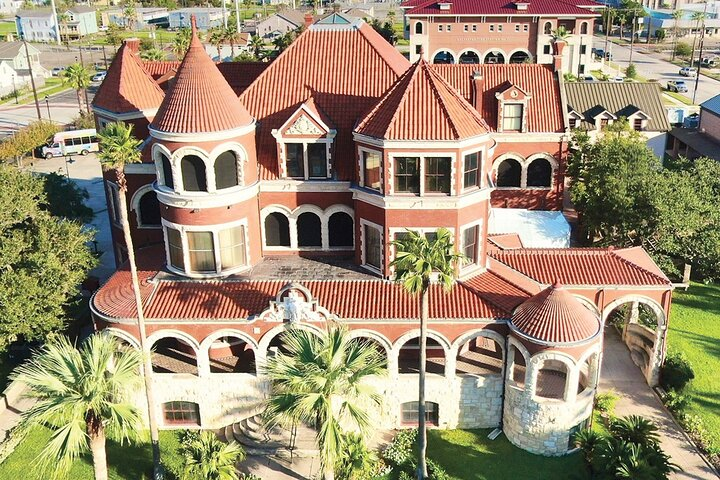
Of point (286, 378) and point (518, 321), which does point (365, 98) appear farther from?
point (286, 378)

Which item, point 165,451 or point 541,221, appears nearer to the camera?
point 165,451

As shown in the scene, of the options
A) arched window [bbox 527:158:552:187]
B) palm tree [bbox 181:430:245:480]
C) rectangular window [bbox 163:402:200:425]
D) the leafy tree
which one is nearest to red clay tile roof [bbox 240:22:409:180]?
the leafy tree

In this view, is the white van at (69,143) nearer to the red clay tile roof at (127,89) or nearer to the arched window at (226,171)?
the red clay tile roof at (127,89)

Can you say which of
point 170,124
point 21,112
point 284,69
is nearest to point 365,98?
point 284,69

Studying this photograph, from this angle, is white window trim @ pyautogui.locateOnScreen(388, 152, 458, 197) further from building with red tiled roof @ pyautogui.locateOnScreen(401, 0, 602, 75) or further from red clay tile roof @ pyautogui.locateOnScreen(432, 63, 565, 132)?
building with red tiled roof @ pyautogui.locateOnScreen(401, 0, 602, 75)

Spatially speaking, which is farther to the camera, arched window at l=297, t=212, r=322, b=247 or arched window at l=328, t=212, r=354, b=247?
arched window at l=297, t=212, r=322, b=247

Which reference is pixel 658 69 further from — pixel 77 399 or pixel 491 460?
pixel 77 399

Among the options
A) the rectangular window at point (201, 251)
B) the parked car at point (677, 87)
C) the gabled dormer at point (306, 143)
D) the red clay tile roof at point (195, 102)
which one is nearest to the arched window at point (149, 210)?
the rectangular window at point (201, 251)
